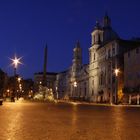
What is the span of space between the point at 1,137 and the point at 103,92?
10202 cm

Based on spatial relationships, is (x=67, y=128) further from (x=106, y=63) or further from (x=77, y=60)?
(x=77, y=60)

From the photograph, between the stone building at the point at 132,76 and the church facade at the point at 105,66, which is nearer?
the stone building at the point at 132,76

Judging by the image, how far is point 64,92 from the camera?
7820 inches

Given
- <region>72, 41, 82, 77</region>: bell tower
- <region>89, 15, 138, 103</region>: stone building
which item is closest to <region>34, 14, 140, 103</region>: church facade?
<region>89, 15, 138, 103</region>: stone building

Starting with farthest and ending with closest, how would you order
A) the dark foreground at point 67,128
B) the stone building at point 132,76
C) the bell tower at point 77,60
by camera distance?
the bell tower at point 77,60
the stone building at point 132,76
the dark foreground at point 67,128

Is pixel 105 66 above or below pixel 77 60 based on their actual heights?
below

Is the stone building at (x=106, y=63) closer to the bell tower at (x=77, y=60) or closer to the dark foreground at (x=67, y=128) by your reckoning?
the bell tower at (x=77, y=60)

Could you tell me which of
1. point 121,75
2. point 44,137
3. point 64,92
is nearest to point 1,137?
point 44,137

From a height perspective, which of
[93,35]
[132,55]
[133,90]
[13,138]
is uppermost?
[93,35]

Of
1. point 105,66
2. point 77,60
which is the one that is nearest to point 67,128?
point 105,66

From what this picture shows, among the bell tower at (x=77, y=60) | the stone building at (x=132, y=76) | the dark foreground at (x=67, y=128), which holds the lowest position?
the dark foreground at (x=67, y=128)

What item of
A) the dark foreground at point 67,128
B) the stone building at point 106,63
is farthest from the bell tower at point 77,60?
the dark foreground at point 67,128

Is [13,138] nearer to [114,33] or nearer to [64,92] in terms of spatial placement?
[114,33]

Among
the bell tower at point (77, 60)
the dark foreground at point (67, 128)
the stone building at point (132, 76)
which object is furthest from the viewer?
the bell tower at point (77, 60)
